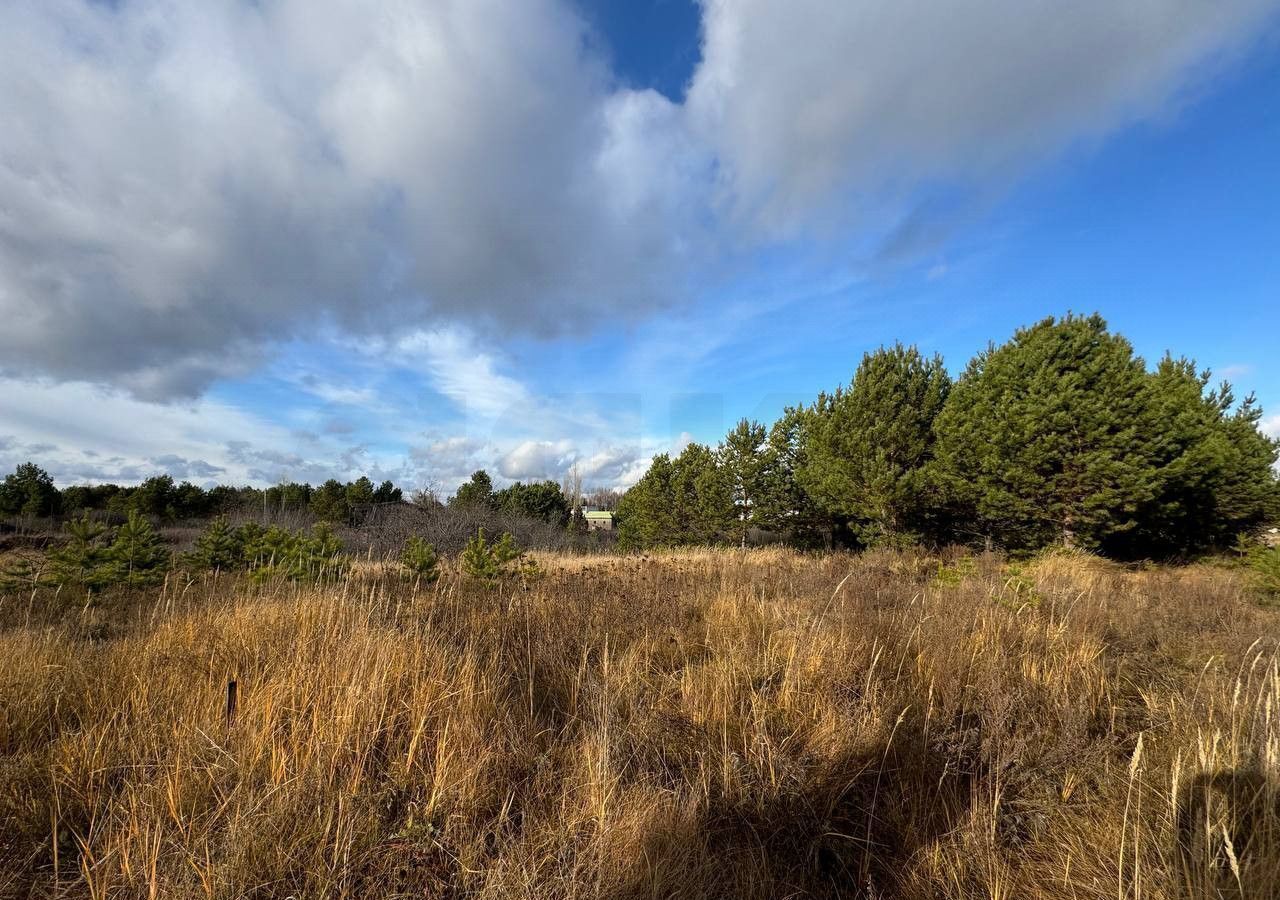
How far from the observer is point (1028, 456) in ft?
44.4

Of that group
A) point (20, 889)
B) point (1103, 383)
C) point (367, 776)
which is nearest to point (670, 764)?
point (367, 776)

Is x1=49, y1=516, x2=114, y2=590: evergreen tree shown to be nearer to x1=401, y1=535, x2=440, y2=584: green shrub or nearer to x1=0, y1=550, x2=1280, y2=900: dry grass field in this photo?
x1=0, y1=550, x2=1280, y2=900: dry grass field

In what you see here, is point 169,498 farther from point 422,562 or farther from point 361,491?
point 422,562

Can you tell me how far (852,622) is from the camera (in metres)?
4.57

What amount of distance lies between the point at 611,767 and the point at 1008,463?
15.7 m

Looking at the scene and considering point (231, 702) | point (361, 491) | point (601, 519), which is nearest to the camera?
point (231, 702)

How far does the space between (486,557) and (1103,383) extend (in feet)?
50.9

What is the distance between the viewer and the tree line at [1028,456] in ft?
42.7

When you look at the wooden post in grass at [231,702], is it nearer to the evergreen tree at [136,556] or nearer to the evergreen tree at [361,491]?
the evergreen tree at [136,556]

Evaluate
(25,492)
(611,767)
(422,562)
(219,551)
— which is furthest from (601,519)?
(611,767)

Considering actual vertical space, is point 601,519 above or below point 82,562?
above

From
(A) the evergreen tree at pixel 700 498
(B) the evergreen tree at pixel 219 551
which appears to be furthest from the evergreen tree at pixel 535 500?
(B) the evergreen tree at pixel 219 551

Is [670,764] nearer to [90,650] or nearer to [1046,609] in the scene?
[90,650]

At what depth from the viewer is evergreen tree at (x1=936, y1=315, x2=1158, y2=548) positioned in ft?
41.9
